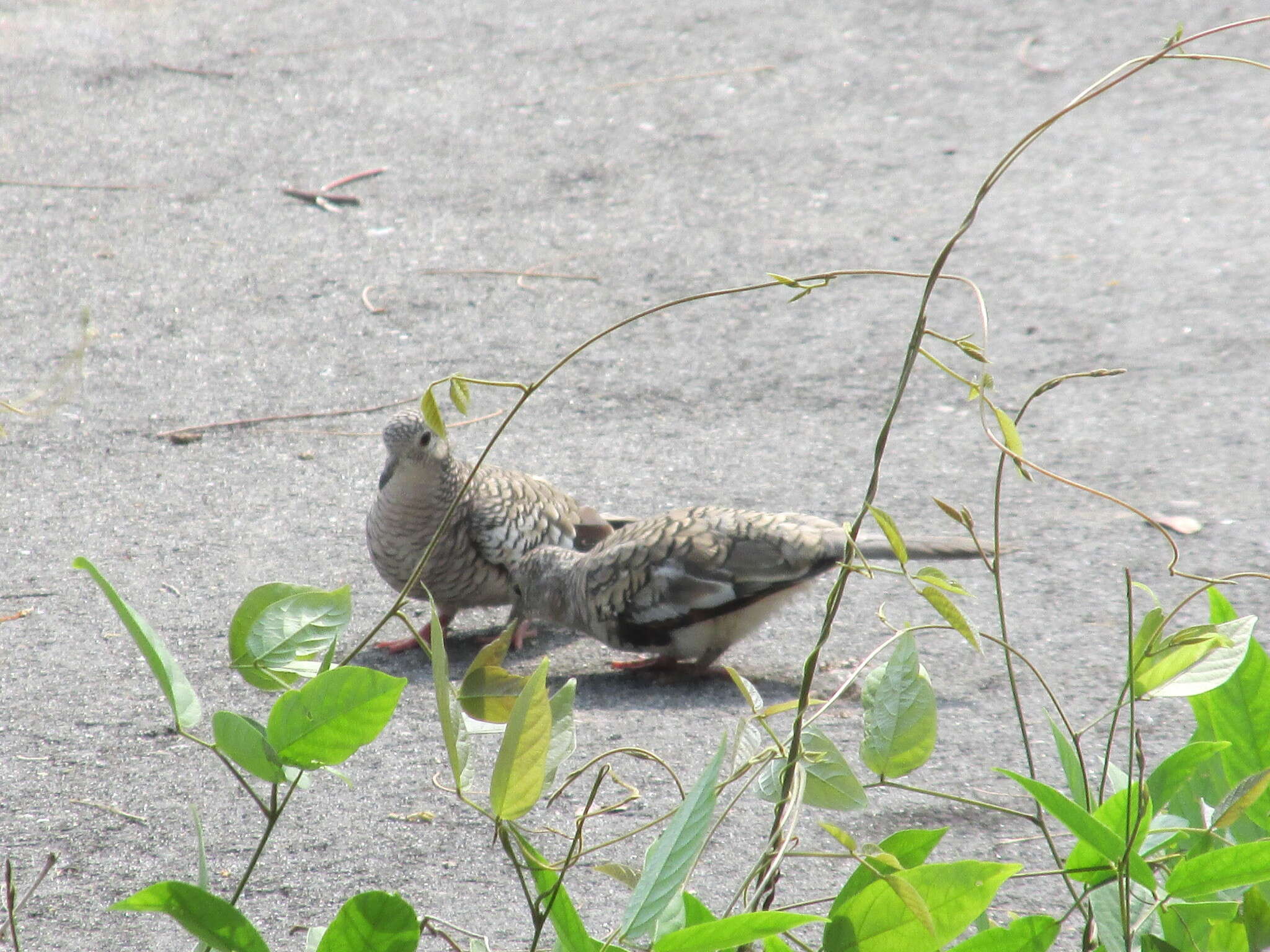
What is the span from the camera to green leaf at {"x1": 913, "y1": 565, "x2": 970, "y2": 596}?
1108 mm

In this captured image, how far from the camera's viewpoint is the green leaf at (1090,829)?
0.96m

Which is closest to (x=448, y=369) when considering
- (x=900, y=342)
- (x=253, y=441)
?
(x=253, y=441)

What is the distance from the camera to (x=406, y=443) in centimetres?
365

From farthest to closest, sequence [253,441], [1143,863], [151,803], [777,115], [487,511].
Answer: [777,115] → [253,441] → [487,511] → [151,803] → [1143,863]

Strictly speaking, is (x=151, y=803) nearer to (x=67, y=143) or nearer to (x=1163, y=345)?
(x=1163, y=345)

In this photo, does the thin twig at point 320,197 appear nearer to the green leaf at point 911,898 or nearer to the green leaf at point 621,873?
the green leaf at point 621,873

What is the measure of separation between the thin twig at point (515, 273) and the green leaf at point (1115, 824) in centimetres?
479

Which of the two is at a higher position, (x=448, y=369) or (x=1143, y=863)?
(x=1143, y=863)

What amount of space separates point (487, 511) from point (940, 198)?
11.5 feet

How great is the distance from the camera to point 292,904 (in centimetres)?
245

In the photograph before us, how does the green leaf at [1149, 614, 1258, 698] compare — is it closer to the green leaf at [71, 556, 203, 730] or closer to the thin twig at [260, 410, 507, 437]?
the green leaf at [71, 556, 203, 730]

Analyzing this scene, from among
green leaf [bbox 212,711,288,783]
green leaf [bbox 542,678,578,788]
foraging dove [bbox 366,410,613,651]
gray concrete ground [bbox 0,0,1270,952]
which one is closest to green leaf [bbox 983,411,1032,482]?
green leaf [bbox 542,678,578,788]

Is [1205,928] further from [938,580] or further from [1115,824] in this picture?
[938,580]

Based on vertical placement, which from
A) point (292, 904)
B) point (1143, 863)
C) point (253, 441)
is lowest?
point (253, 441)
